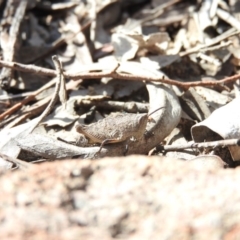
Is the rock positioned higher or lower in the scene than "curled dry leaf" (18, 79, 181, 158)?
higher

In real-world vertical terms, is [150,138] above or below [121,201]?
below

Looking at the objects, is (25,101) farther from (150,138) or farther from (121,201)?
(121,201)

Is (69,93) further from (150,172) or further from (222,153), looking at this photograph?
(150,172)

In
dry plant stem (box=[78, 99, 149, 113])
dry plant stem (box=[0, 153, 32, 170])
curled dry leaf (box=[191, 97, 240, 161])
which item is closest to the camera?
dry plant stem (box=[0, 153, 32, 170])

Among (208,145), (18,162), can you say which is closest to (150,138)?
(208,145)

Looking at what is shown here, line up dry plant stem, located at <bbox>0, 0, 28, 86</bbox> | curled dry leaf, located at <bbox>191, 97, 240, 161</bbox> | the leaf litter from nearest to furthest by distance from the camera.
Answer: curled dry leaf, located at <bbox>191, 97, 240, 161</bbox>, the leaf litter, dry plant stem, located at <bbox>0, 0, 28, 86</bbox>

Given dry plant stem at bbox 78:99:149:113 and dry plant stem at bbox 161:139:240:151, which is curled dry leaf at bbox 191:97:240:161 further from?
dry plant stem at bbox 78:99:149:113

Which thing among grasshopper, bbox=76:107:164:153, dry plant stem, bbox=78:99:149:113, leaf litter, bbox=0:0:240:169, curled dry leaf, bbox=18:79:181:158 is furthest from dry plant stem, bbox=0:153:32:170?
dry plant stem, bbox=78:99:149:113

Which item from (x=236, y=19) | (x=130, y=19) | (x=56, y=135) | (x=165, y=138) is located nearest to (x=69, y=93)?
(x=56, y=135)
